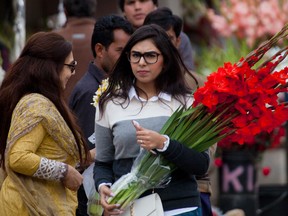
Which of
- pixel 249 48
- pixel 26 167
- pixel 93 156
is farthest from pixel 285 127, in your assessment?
pixel 26 167

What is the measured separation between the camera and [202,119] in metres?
5.72

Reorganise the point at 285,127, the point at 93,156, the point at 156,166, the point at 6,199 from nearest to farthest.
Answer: the point at 156,166
the point at 6,199
the point at 93,156
the point at 285,127

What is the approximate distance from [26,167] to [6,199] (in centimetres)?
25

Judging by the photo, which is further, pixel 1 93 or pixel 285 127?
pixel 285 127

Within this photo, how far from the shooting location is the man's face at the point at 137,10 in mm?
8352

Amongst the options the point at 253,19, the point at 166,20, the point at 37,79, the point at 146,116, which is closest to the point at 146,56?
the point at 146,116

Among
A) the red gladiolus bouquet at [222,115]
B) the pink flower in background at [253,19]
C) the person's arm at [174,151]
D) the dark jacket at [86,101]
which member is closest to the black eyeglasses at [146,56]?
the red gladiolus bouquet at [222,115]

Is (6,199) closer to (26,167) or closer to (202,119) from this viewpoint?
(26,167)

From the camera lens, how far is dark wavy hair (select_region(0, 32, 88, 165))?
6.14 m

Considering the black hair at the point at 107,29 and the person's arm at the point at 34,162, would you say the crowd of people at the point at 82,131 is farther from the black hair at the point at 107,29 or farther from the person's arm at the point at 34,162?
the black hair at the point at 107,29

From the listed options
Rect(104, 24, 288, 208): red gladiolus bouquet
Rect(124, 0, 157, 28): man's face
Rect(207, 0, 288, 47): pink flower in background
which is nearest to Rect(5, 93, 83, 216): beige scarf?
Rect(104, 24, 288, 208): red gladiolus bouquet

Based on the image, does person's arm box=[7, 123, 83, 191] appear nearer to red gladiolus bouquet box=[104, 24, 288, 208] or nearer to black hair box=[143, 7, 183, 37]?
red gladiolus bouquet box=[104, 24, 288, 208]

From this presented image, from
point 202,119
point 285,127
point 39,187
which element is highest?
point 202,119

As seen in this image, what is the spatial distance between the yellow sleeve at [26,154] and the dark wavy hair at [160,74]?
1.38ft
